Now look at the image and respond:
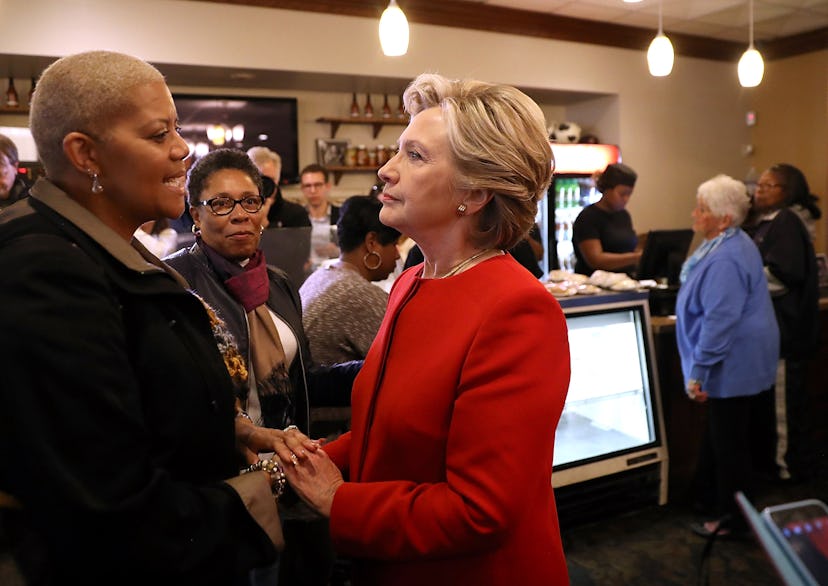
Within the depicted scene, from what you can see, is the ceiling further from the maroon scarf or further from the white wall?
the maroon scarf

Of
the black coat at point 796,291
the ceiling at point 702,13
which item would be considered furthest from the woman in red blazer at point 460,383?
the ceiling at point 702,13

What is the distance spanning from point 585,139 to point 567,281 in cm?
421

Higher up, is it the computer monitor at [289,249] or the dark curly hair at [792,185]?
the dark curly hair at [792,185]

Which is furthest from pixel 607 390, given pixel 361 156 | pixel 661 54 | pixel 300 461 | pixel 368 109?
pixel 368 109

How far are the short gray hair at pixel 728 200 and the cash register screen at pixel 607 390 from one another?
0.57 metres

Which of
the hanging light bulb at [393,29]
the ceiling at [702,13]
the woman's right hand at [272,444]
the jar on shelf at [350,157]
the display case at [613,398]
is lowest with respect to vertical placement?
the display case at [613,398]

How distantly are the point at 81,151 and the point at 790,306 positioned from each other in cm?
362

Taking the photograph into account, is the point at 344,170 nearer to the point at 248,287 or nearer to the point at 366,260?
the point at 366,260

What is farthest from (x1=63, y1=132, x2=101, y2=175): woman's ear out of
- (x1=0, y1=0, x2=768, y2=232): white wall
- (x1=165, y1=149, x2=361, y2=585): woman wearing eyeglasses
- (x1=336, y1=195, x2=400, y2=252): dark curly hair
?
(x1=0, y1=0, x2=768, y2=232): white wall

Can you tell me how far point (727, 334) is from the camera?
2871 mm

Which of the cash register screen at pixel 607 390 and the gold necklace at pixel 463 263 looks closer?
the gold necklace at pixel 463 263

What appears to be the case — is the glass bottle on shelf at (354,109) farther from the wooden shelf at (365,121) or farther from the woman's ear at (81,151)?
the woman's ear at (81,151)

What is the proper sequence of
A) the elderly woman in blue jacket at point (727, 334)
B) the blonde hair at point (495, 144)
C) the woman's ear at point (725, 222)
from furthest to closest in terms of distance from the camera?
1. the woman's ear at point (725, 222)
2. the elderly woman in blue jacket at point (727, 334)
3. the blonde hair at point (495, 144)

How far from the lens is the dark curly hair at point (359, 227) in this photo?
224 cm
